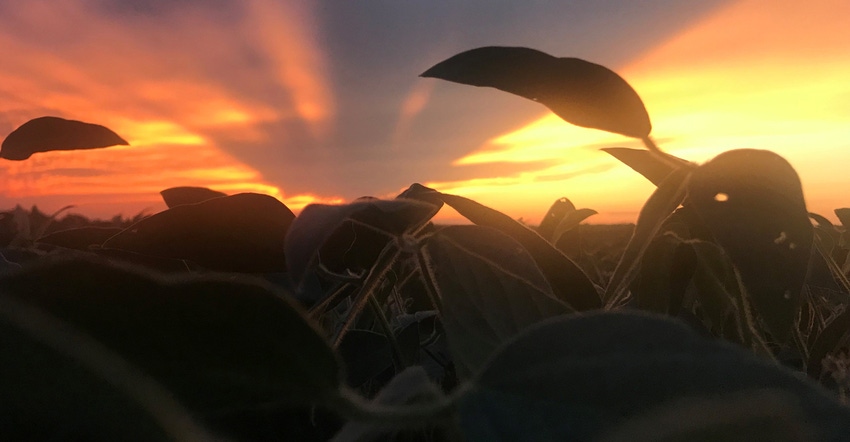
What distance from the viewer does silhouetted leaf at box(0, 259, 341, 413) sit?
17 centimetres

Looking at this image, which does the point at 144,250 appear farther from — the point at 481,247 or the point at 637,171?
the point at 637,171

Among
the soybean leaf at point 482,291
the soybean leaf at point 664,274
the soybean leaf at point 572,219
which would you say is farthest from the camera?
the soybean leaf at point 572,219

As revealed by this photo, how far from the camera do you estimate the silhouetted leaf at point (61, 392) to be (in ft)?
0.52

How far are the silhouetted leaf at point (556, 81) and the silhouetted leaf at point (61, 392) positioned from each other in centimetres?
24

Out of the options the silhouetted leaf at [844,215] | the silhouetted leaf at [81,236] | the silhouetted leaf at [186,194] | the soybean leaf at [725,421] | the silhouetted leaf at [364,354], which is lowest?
the silhouetted leaf at [364,354]

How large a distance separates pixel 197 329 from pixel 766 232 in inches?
10.9

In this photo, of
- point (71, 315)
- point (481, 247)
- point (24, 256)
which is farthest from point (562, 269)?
point (24, 256)

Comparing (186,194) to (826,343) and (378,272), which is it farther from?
(826,343)

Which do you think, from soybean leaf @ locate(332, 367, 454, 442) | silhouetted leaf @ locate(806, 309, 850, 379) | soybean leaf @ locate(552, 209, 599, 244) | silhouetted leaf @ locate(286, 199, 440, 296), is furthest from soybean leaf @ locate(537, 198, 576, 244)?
soybean leaf @ locate(332, 367, 454, 442)

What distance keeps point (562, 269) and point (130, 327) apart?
0.86ft

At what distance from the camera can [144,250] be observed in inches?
Result: 15.0

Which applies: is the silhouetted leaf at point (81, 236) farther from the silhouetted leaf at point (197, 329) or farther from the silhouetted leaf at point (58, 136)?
the silhouetted leaf at point (197, 329)

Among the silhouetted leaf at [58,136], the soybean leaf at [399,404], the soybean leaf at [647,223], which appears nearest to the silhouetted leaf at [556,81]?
the soybean leaf at [647,223]

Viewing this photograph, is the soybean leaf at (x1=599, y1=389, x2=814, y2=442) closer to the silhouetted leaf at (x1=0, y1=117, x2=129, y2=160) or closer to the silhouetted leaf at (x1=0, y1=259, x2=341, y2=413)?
the silhouetted leaf at (x1=0, y1=259, x2=341, y2=413)
